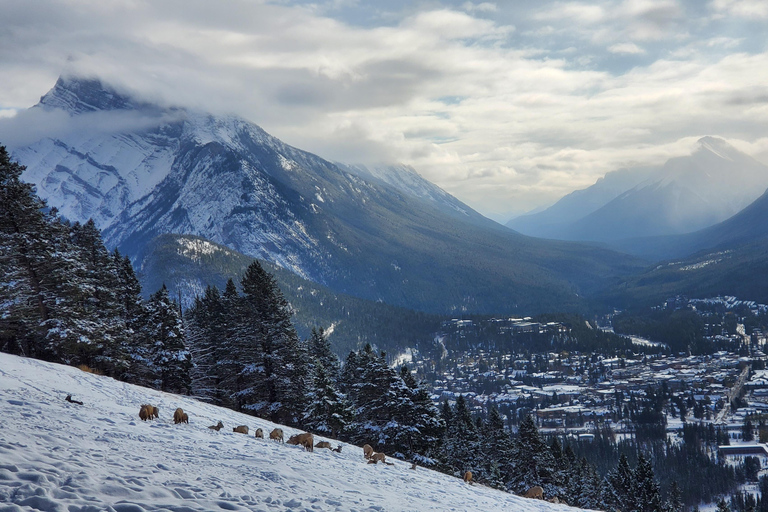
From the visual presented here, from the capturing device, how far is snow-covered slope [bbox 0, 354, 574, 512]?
1325 centimetres

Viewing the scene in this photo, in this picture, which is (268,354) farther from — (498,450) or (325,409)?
(498,450)

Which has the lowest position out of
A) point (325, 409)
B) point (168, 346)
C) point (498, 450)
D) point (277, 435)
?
point (498, 450)

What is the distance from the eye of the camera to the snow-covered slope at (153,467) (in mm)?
13250

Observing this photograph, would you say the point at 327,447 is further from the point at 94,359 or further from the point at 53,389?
the point at 94,359

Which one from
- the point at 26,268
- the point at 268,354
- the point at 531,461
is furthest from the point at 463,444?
the point at 26,268

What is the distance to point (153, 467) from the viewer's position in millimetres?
16359

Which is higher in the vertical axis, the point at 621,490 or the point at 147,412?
the point at 147,412

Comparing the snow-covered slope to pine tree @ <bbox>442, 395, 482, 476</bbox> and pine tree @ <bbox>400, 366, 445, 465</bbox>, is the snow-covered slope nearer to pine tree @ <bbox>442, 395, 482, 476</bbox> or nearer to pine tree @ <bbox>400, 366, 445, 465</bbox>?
pine tree @ <bbox>400, 366, 445, 465</bbox>

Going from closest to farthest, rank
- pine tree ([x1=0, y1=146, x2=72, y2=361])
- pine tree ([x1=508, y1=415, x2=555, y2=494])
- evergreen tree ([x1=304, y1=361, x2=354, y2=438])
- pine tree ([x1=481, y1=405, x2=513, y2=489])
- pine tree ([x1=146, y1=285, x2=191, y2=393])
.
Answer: pine tree ([x1=0, y1=146, x2=72, y2=361])
evergreen tree ([x1=304, y1=361, x2=354, y2=438])
pine tree ([x1=146, y1=285, x2=191, y2=393])
pine tree ([x1=508, y1=415, x2=555, y2=494])
pine tree ([x1=481, y1=405, x2=513, y2=489])

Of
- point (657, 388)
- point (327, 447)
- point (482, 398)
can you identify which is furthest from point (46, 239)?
point (657, 388)

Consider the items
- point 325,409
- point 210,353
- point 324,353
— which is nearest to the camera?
point 325,409

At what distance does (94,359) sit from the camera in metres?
44.2

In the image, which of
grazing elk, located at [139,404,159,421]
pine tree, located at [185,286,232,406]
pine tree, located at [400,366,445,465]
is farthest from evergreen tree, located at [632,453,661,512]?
grazing elk, located at [139,404,159,421]

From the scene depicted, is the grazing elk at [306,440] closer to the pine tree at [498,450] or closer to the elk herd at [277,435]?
the elk herd at [277,435]
